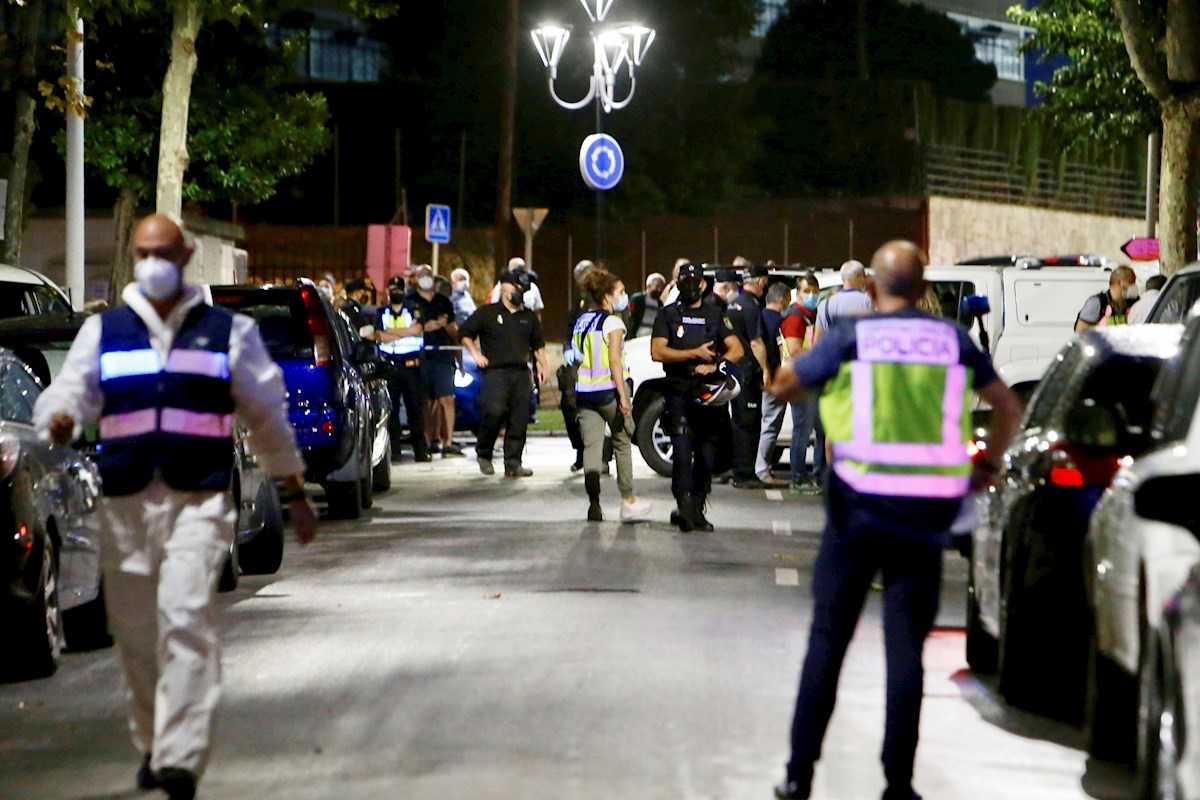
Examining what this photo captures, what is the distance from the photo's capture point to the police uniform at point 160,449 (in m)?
7.80

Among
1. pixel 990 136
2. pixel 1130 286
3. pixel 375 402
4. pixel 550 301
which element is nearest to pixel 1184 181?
pixel 1130 286

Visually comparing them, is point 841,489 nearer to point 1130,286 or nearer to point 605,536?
point 605,536

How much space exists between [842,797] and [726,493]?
12.7 meters

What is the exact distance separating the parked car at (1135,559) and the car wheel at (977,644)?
5.66 feet

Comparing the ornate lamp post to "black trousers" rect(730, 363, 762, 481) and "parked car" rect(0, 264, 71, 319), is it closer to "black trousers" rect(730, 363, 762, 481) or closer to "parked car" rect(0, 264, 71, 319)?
"black trousers" rect(730, 363, 762, 481)

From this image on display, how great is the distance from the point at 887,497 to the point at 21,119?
68.2 feet

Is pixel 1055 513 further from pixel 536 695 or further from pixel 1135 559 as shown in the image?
pixel 536 695

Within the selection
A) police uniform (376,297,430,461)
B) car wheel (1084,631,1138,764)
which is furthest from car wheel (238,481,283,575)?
police uniform (376,297,430,461)

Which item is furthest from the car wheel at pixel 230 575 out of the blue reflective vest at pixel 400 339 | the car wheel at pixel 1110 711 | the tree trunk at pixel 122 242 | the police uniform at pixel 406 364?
the tree trunk at pixel 122 242

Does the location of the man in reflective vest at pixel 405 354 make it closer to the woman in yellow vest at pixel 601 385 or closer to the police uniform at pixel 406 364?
the police uniform at pixel 406 364

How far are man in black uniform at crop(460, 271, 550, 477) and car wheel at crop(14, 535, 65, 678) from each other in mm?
11374

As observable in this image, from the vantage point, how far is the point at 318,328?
17797 millimetres

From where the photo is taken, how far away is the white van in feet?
73.4

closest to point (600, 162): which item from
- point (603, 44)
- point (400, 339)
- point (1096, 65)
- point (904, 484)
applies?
point (603, 44)
